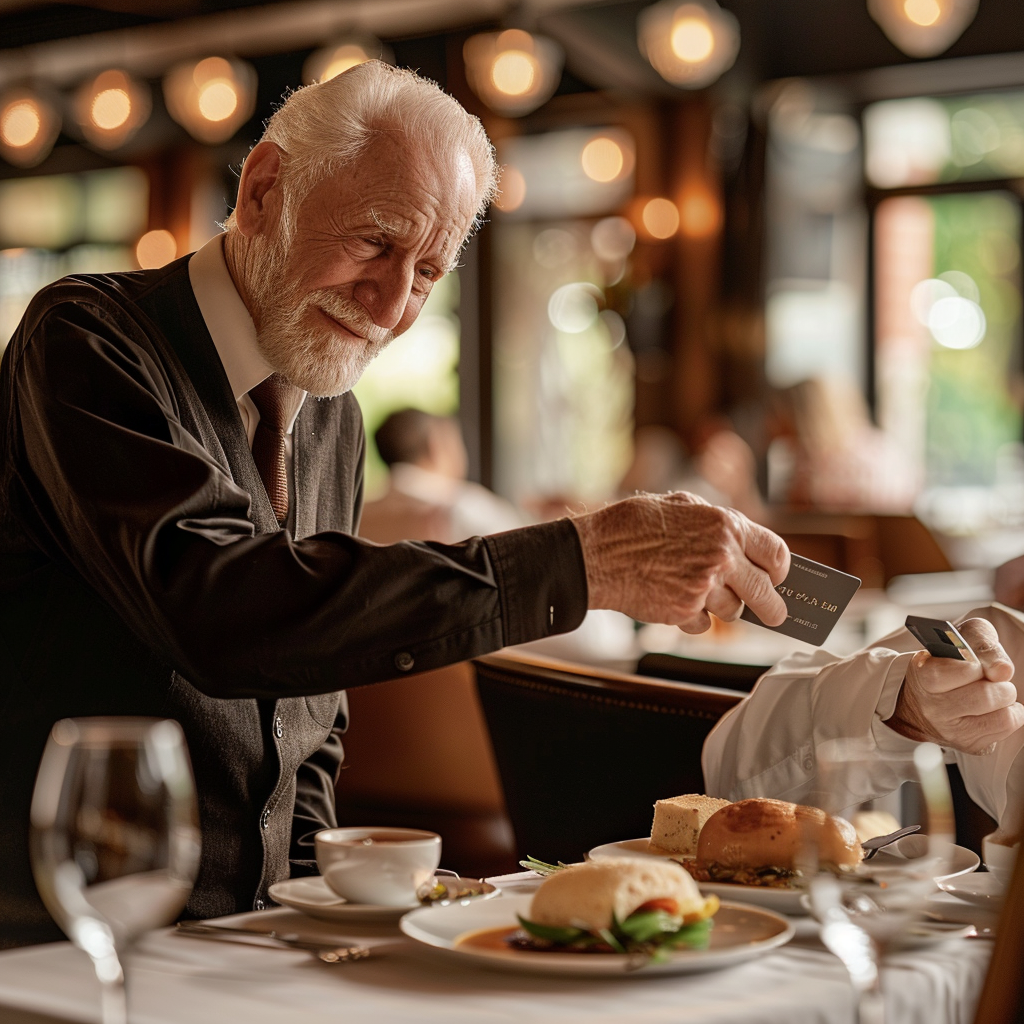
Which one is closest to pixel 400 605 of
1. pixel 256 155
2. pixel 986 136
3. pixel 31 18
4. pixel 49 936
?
pixel 49 936

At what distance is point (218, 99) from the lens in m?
7.45

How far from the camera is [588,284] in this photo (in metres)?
9.30

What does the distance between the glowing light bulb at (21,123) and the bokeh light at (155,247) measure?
204cm

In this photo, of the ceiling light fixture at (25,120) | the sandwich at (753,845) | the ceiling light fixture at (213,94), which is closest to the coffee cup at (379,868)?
the sandwich at (753,845)

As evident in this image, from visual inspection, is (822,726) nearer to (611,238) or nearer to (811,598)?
(811,598)

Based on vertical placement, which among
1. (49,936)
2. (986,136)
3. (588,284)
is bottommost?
(49,936)

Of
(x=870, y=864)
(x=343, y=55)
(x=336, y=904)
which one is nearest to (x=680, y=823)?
(x=336, y=904)

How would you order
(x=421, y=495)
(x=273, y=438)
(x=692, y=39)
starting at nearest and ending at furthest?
(x=273, y=438), (x=421, y=495), (x=692, y=39)

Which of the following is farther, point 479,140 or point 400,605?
point 479,140

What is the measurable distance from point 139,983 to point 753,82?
27.7 feet

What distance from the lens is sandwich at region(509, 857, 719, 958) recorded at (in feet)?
3.21

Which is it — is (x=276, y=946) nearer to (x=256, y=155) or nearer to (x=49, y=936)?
(x=49, y=936)

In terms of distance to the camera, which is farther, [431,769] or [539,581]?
[431,769]

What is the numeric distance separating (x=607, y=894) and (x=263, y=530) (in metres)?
0.72
